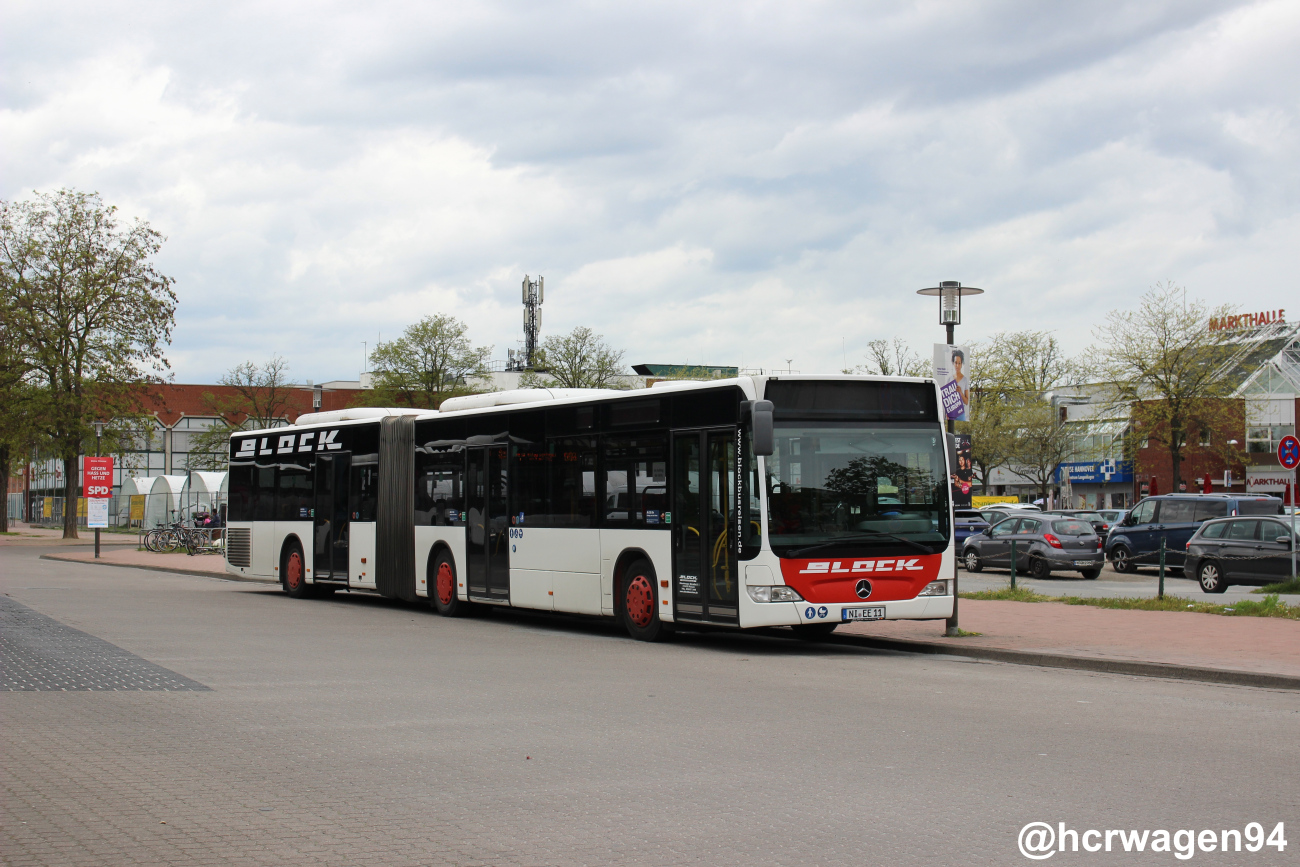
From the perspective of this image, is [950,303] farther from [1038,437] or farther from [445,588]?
[1038,437]

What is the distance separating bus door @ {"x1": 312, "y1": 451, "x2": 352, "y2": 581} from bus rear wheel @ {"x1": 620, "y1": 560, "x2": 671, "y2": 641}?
27.6ft

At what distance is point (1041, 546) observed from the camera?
97.0ft

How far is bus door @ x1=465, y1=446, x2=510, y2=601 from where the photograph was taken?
1770 cm

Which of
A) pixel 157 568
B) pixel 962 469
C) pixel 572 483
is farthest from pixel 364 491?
pixel 157 568

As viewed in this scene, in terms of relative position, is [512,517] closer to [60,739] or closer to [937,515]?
[937,515]

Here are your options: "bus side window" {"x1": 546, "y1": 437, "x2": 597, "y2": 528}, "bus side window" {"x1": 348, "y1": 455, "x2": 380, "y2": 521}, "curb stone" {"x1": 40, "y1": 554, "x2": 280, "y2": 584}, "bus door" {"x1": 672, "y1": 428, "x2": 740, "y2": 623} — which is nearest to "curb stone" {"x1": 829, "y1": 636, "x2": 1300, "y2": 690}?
"bus door" {"x1": 672, "y1": 428, "x2": 740, "y2": 623}

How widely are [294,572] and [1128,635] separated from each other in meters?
15.3

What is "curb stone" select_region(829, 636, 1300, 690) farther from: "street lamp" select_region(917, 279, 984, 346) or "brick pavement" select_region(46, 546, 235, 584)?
"brick pavement" select_region(46, 546, 235, 584)

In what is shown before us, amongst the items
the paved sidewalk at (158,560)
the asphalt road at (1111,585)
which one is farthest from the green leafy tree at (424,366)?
the asphalt road at (1111,585)

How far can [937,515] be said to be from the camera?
14.0m

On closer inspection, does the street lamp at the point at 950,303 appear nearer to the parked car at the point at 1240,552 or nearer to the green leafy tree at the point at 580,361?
the parked car at the point at 1240,552

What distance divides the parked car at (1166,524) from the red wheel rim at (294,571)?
19248 mm

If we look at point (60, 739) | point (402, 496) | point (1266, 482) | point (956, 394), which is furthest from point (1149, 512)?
point (1266, 482)

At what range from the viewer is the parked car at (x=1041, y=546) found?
1145 inches
